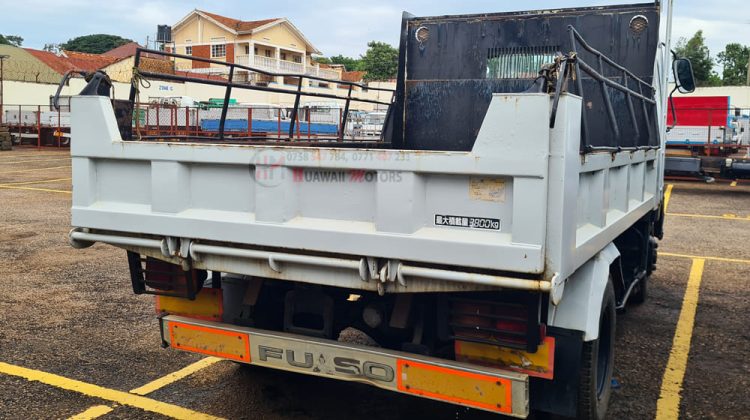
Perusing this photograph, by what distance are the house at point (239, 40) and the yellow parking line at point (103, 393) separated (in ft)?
180

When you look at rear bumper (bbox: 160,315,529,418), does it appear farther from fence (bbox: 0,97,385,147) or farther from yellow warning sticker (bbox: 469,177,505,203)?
fence (bbox: 0,97,385,147)

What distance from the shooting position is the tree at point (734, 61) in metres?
77.0

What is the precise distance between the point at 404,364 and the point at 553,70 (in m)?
1.41

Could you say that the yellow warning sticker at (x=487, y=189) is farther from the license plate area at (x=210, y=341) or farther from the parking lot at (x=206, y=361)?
the parking lot at (x=206, y=361)

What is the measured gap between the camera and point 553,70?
2.77 meters

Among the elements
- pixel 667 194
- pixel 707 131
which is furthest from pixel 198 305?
pixel 707 131

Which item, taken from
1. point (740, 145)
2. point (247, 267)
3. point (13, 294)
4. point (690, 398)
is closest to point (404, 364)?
point (247, 267)

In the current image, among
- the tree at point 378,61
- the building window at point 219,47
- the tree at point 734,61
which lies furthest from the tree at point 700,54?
the building window at point 219,47

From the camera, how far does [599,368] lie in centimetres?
386

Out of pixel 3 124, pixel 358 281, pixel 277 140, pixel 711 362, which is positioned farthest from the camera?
pixel 3 124

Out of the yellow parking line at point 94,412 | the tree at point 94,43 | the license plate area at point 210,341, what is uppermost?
the tree at point 94,43

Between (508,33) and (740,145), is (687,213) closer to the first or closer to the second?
(740,145)

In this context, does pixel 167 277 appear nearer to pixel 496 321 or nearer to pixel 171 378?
pixel 171 378

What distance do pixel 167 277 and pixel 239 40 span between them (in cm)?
5900
